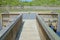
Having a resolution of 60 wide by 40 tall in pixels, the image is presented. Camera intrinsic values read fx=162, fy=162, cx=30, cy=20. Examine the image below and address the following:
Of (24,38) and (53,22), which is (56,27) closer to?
(53,22)

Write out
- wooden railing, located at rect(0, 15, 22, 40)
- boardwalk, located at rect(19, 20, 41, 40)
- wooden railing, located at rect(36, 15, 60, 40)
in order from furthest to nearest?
boardwalk, located at rect(19, 20, 41, 40) < wooden railing, located at rect(0, 15, 22, 40) < wooden railing, located at rect(36, 15, 60, 40)

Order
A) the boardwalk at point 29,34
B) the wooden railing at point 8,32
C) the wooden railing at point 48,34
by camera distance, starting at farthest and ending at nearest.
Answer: the boardwalk at point 29,34 < the wooden railing at point 8,32 < the wooden railing at point 48,34

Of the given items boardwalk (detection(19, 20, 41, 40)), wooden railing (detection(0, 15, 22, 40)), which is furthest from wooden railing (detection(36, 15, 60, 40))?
boardwalk (detection(19, 20, 41, 40))

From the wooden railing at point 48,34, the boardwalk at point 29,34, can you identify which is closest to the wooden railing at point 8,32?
the wooden railing at point 48,34

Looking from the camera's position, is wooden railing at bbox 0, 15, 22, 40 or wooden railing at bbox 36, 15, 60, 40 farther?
wooden railing at bbox 0, 15, 22, 40

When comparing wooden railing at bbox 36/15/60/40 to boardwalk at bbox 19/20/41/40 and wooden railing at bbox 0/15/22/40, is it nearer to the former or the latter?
wooden railing at bbox 0/15/22/40

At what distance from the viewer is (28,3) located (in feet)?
99.6

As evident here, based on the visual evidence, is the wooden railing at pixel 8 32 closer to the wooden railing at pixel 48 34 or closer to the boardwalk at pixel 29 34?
the wooden railing at pixel 48 34

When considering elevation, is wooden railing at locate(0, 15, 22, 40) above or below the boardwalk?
above

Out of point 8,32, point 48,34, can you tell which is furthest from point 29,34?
point 48,34

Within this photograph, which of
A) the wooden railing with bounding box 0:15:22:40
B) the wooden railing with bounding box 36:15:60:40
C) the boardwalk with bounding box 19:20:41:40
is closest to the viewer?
the wooden railing with bounding box 36:15:60:40

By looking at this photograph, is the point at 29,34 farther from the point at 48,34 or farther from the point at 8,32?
the point at 48,34

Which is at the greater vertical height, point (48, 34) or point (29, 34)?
point (48, 34)

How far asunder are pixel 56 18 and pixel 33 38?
5417mm
